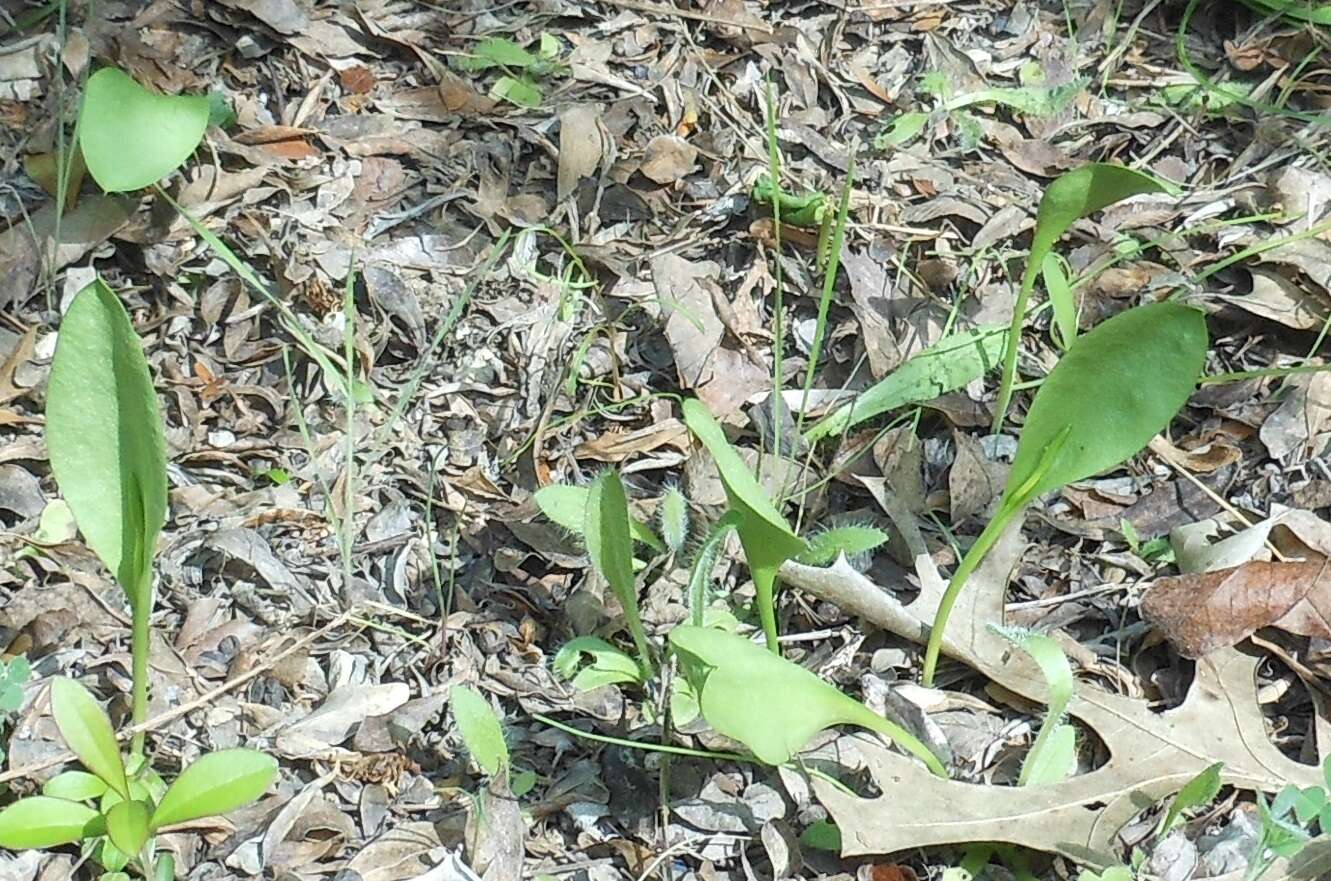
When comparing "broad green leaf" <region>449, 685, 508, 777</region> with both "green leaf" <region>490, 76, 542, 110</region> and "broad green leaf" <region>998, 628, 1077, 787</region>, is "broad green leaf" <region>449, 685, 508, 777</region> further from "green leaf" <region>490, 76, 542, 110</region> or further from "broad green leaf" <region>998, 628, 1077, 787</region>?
"green leaf" <region>490, 76, 542, 110</region>

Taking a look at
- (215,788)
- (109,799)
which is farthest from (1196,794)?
(109,799)

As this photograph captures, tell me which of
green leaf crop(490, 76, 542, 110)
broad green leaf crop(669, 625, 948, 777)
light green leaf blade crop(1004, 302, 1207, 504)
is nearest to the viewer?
broad green leaf crop(669, 625, 948, 777)

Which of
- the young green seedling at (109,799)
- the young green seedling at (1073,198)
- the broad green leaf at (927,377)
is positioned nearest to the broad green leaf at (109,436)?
the young green seedling at (109,799)

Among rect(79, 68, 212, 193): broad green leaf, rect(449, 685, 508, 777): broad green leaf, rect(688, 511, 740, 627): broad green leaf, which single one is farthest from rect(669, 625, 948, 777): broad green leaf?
rect(79, 68, 212, 193): broad green leaf

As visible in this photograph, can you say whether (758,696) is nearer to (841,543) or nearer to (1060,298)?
(841,543)

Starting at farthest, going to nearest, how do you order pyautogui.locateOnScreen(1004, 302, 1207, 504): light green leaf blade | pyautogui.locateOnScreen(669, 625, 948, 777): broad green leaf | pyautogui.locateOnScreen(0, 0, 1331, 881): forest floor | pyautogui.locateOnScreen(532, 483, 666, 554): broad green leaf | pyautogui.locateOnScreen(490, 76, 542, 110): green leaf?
1. pyautogui.locateOnScreen(490, 76, 542, 110): green leaf
2. pyautogui.locateOnScreen(532, 483, 666, 554): broad green leaf
3. pyautogui.locateOnScreen(0, 0, 1331, 881): forest floor
4. pyautogui.locateOnScreen(1004, 302, 1207, 504): light green leaf blade
5. pyautogui.locateOnScreen(669, 625, 948, 777): broad green leaf

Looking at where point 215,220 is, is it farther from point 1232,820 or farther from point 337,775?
point 1232,820
